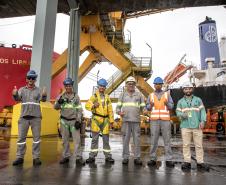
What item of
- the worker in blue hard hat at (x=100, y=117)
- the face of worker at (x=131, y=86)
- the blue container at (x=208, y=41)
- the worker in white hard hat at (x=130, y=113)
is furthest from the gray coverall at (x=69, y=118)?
the blue container at (x=208, y=41)

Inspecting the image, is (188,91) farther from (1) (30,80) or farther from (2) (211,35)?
(2) (211,35)

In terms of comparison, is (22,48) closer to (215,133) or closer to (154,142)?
(215,133)

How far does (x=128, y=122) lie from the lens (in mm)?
6129

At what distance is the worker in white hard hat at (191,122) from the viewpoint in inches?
216

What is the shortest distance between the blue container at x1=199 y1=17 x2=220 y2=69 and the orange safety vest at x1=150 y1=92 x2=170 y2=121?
35163 millimetres

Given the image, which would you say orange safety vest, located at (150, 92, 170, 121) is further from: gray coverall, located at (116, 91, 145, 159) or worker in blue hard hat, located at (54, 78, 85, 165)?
worker in blue hard hat, located at (54, 78, 85, 165)

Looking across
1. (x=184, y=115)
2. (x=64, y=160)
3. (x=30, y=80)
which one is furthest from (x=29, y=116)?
(x=184, y=115)

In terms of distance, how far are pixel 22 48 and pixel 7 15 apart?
690 centimetres

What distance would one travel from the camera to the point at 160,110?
6023 millimetres

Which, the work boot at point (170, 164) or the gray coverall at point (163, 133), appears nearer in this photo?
the work boot at point (170, 164)

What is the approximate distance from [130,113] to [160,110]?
647 millimetres

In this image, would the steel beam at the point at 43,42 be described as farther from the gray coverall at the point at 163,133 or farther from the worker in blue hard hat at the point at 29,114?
the gray coverall at the point at 163,133

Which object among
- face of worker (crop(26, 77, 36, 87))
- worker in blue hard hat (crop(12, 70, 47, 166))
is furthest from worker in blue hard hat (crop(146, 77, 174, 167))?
face of worker (crop(26, 77, 36, 87))

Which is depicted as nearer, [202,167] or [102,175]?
[102,175]
